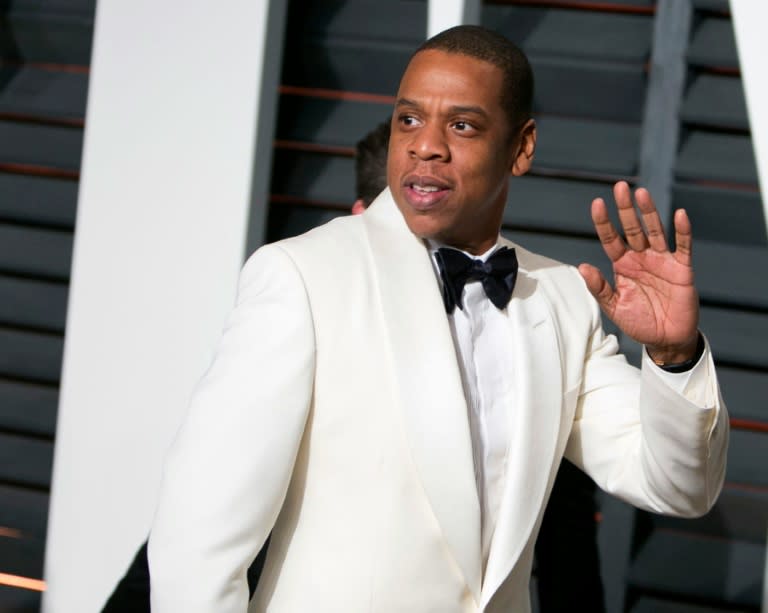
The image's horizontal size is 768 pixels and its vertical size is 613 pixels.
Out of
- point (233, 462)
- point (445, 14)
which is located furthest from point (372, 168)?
point (233, 462)

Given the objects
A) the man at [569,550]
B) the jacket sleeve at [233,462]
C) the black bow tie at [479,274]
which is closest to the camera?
the jacket sleeve at [233,462]

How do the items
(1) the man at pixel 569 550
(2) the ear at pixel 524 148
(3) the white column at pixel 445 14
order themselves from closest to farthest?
(2) the ear at pixel 524 148, (3) the white column at pixel 445 14, (1) the man at pixel 569 550

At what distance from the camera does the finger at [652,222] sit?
1.71 meters

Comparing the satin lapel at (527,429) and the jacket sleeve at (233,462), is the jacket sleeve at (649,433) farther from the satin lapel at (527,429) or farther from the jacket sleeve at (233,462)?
the jacket sleeve at (233,462)

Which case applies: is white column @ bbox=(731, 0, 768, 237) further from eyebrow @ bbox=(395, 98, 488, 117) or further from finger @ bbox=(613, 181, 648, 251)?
eyebrow @ bbox=(395, 98, 488, 117)

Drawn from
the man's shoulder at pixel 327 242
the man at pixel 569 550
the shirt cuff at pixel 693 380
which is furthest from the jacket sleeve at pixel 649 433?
the man at pixel 569 550

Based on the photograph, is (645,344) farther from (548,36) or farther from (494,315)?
(548,36)

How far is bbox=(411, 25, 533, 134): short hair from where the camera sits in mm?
1787

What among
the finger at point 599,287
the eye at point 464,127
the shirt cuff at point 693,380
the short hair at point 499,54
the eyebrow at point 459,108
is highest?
the short hair at point 499,54

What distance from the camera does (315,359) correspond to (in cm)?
164

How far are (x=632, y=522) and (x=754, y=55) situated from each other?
1.60 meters

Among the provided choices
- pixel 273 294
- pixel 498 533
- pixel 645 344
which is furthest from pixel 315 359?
pixel 645 344

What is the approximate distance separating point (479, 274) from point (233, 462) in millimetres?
533

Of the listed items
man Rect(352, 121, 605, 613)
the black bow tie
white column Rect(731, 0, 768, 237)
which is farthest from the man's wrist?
man Rect(352, 121, 605, 613)
